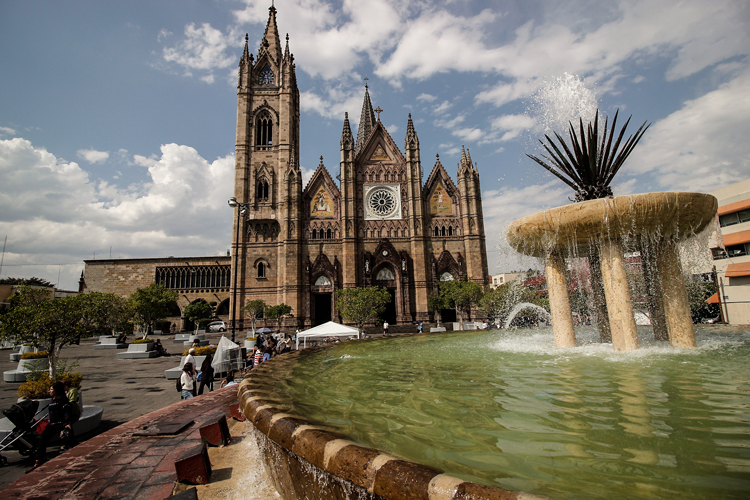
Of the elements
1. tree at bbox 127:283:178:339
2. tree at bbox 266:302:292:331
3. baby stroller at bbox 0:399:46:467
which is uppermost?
tree at bbox 127:283:178:339

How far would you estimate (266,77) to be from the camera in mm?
39906

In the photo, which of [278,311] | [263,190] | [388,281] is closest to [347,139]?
[263,190]

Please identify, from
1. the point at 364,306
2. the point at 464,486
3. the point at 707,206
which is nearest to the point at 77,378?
the point at 464,486

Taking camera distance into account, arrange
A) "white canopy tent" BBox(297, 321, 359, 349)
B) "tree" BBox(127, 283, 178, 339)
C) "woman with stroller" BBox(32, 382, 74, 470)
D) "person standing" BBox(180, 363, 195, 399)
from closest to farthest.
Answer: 1. "woman with stroller" BBox(32, 382, 74, 470)
2. "person standing" BBox(180, 363, 195, 399)
3. "white canopy tent" BBox(297, 321, 359, 349)
4. "tree" BBox(127, 283, 178, 339)

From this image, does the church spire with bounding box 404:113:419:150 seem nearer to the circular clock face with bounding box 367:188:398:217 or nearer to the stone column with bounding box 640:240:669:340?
the circular clock face with bounding box 367:188:398:217

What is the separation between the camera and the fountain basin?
636cm

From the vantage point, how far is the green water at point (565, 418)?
2.09 meters

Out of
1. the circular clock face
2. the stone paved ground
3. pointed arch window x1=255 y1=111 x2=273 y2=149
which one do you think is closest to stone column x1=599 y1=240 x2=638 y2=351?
the stone paved ground

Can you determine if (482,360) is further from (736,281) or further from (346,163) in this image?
(346,163)

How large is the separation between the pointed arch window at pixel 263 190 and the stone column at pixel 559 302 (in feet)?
105

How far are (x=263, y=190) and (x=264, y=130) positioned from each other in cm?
679

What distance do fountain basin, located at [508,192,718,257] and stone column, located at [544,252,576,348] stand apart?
2.29 ft

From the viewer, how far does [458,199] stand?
36.2 metres

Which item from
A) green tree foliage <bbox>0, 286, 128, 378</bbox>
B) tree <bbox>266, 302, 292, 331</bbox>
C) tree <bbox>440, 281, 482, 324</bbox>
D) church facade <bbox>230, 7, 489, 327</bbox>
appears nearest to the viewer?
green tree foliage <bbox>0, 286, 128, 378</bbox>
